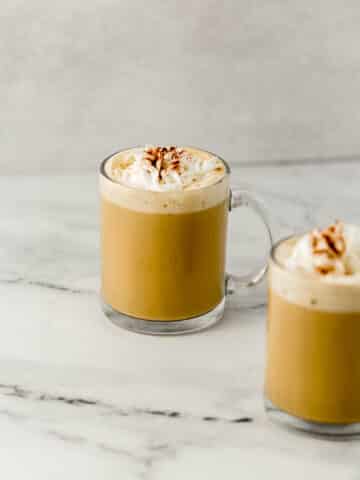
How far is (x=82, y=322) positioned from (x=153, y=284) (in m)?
0.12

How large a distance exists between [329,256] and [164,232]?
268 mm

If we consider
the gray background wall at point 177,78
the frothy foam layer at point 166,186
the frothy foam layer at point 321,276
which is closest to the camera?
the frothy foam layer at point 321,276

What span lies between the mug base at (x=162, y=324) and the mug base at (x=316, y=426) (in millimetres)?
227

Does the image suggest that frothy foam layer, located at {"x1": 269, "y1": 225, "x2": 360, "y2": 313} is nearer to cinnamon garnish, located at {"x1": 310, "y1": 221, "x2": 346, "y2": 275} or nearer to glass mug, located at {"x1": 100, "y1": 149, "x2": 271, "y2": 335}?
cinnamon garnish, located at {"x1": 310, "y1": 221, "x2": 346, "y2": 275}

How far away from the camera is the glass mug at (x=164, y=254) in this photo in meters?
1.26

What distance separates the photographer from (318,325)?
1053mm

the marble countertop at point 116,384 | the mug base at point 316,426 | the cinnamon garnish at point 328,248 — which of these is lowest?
the marble countertop at point 116,384

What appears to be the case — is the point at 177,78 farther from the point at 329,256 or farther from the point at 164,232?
the point at 329,256

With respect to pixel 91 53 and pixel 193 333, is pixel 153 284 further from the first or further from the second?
pixel 91 53

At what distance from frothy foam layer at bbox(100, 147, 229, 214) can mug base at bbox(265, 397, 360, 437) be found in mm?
275

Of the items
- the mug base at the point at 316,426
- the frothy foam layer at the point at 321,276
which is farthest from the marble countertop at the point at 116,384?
the frothy foam layer at the point at 321,276

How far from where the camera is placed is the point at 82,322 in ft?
4.41

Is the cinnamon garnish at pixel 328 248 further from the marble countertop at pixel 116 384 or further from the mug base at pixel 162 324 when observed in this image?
the mug base at pixel 162 324

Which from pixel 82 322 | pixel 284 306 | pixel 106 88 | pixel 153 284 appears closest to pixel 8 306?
pixel 82 322
